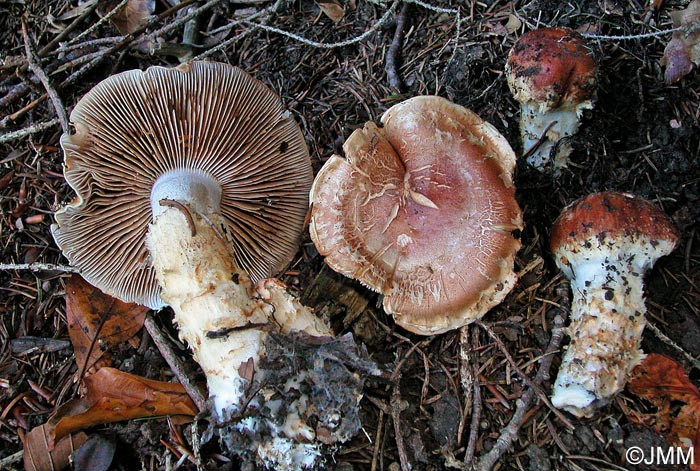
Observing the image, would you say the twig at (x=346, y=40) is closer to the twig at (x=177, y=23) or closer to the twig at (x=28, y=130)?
the twig at (x=177, y=23)

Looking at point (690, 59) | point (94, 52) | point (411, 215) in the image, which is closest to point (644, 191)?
point (690, 59)

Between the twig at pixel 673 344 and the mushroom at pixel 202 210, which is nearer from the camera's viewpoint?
the mushroom at pixel 202 210

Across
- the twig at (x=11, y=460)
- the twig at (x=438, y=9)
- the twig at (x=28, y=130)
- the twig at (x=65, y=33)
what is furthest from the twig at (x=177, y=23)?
the twig at (x=11, y=460)

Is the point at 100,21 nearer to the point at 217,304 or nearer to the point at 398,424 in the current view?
the point at 217,304

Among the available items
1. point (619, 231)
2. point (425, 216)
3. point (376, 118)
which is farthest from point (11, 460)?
point (619, 231)

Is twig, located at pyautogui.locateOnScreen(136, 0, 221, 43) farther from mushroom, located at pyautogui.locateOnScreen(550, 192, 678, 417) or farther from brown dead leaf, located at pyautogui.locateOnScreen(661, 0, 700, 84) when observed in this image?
brown dead leaf, located at pyautogui.locateOnScreen(661, 0, 700, 84)

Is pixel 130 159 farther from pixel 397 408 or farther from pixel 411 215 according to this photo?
pixel 397 408
